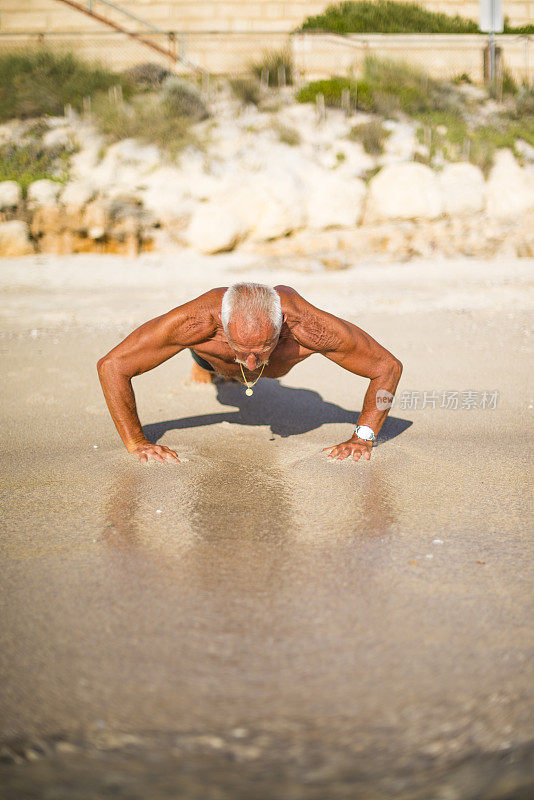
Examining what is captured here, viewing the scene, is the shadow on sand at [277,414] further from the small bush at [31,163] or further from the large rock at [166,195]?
the small bush at [31,163]

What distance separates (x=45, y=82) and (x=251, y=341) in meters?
12.5

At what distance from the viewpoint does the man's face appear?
8.61 ft

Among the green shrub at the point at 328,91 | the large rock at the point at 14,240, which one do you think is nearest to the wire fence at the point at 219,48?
the green shrub at the point at 328,91

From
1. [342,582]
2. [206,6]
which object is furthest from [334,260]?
[206,6]

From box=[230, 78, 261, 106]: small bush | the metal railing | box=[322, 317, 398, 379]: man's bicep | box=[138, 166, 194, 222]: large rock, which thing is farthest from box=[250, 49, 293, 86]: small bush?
box=[322, 317, 398, 379]: man's bicep

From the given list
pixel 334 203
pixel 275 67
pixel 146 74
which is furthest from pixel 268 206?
pixel 146 74

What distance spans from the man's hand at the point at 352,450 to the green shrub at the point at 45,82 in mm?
11433

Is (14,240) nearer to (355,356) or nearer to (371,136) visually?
(371,136)

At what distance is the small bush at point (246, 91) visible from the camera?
1224 cm

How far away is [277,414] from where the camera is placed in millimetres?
3898

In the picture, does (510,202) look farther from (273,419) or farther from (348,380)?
(273,419)

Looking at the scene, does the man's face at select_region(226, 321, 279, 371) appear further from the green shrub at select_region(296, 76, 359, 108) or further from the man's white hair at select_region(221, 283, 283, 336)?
the green shrub at select_region(296, 76, 359, 108)

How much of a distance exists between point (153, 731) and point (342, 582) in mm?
788

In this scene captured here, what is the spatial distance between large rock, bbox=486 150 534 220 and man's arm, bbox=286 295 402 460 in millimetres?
8114
